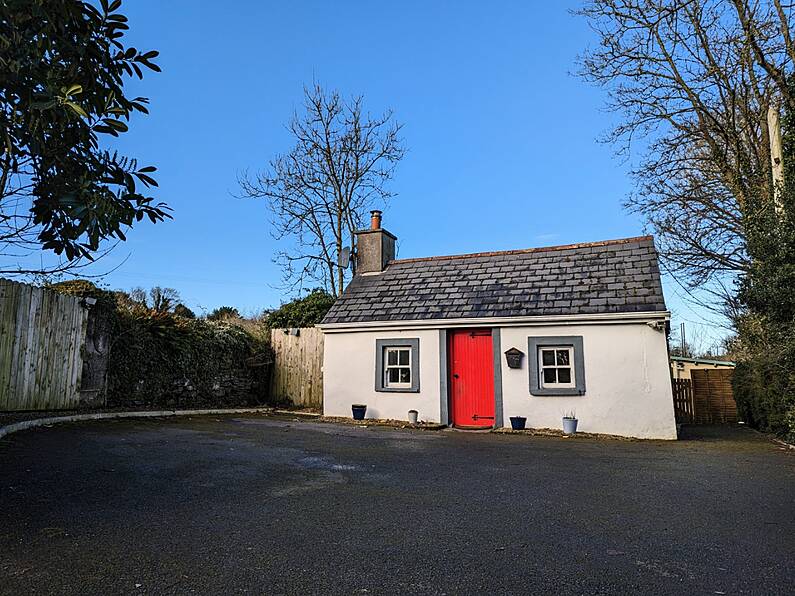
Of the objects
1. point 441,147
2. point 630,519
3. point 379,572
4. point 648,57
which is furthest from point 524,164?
point 379,572

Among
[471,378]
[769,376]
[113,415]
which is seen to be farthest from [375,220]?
[769,376]

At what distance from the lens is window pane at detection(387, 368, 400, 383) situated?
42.7 feet

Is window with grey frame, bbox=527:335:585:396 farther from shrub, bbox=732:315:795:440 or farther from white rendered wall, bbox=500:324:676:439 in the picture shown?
shrub, bbox=732:315:795:440

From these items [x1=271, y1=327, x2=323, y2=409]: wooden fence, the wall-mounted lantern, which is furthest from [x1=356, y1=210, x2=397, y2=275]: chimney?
the wall-mounted lantern

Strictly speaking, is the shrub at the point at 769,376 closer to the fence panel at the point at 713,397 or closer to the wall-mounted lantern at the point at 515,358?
the fence panel at the point at 713,397

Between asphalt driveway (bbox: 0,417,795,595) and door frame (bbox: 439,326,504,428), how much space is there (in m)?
3.93

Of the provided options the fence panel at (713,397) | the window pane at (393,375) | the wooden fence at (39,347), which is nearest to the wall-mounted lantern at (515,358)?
the window pane at (393,375)

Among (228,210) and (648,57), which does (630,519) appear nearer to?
(648,57)

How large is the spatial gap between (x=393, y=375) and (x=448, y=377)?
5.23 feet

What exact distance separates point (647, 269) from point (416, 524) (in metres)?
9.91

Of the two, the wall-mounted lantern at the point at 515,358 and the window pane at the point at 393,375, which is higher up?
the wall-mounted lantern at the point at 515,358

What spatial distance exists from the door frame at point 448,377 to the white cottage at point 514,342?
25 millimetres

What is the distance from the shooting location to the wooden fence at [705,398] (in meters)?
16.0

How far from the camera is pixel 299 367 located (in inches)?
629
